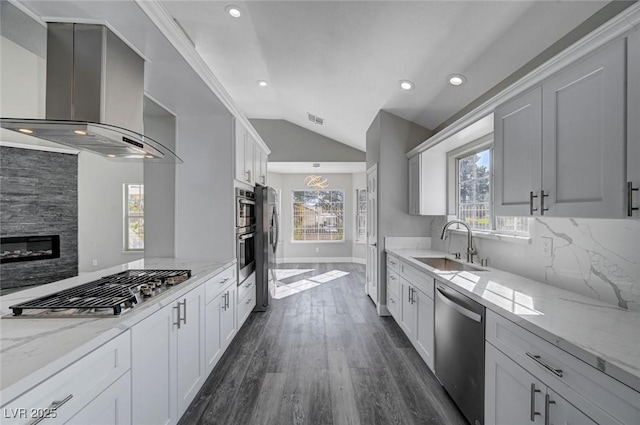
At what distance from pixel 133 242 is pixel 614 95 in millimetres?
7941

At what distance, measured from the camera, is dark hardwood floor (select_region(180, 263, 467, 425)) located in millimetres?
2035

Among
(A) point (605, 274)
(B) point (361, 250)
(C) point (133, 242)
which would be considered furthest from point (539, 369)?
(C) point (133, 242)

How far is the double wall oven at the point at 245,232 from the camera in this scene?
3271mm

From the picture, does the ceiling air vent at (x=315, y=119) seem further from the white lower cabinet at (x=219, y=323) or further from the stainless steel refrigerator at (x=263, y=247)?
the white lower cabinet at (x=219, y=323)

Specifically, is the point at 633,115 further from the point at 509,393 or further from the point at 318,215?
the point at 318,215

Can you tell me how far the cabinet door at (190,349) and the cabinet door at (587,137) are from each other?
2.19 m

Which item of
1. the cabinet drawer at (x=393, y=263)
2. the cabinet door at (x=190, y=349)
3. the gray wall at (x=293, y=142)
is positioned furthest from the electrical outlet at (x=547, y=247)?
the gray wall at (x=293, y=142)

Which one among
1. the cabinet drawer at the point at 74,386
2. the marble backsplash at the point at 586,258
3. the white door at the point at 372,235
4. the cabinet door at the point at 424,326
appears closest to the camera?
the cabinet drawer at the point at 74,386

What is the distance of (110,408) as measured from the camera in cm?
118

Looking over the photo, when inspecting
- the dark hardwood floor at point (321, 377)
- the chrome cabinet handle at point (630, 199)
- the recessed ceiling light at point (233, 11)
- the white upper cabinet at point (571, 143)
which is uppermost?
the recessed ceiling light at point (233, 11)

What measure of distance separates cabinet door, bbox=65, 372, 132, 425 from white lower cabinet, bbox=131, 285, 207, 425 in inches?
2.2

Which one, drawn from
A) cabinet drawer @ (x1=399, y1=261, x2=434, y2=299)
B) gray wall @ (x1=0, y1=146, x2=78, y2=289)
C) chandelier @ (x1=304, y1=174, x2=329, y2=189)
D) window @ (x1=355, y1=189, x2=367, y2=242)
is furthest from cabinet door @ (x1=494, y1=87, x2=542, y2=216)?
gray wall @ (x1=0, y1=146, x2=78, y2=289)

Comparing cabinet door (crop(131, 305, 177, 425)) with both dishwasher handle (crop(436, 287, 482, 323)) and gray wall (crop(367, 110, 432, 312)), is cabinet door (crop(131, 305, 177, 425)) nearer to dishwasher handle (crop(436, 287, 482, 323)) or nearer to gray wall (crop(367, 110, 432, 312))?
dishwasher handle (crop(436, 287, 482, 323))

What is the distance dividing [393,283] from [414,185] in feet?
4.06
